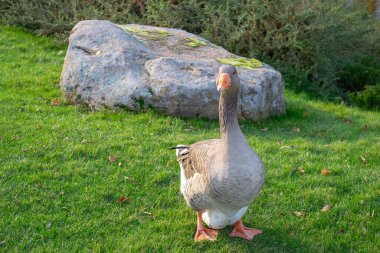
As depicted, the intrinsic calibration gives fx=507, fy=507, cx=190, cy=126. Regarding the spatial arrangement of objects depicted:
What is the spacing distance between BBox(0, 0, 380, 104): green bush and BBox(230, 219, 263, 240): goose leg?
21.8 ft

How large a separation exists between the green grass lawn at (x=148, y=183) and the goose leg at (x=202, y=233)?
0.21 ft

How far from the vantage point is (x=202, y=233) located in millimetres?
5215

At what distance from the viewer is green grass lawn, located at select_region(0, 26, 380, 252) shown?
520 centimetres

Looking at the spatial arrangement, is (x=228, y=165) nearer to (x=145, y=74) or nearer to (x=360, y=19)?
(x=145, y=74)

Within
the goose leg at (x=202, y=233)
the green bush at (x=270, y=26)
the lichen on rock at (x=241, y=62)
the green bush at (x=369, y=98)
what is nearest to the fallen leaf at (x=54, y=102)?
the lichen on rock at (x=241, y=62)

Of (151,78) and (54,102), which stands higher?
(151,78)

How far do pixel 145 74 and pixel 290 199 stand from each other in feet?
12.0

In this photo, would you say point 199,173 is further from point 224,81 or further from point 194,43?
point 194,43

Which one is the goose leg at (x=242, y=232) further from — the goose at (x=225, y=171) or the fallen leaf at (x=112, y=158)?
the fallen leaf at (x=112, y=158)

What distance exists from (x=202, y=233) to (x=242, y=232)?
16.5 inches

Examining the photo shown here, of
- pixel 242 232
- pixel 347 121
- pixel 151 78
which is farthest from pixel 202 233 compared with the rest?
pixel 347 121

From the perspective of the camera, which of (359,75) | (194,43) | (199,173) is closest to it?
(199,173)

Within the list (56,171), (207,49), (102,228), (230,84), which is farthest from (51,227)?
(207,49)

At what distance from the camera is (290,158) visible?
23.4 feet
